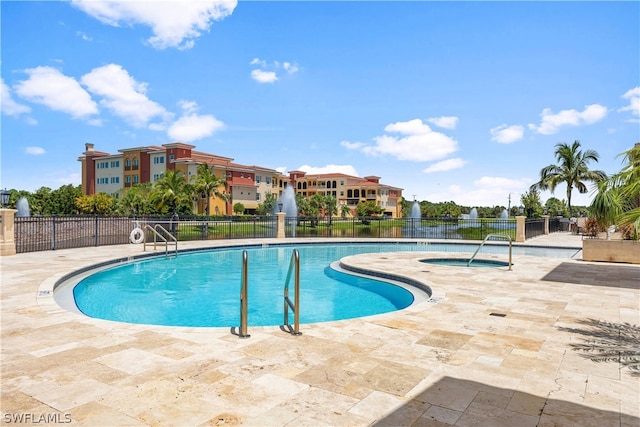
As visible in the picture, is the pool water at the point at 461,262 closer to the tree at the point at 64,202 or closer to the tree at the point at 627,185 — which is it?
the tree at the point at 627,185

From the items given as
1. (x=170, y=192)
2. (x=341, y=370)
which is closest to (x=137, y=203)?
(x=170, y=192)

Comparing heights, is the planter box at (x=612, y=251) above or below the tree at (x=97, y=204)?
below

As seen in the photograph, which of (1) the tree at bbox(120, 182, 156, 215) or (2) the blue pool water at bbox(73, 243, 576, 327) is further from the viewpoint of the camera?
(1) the tree at bbox(120, 182, 156, 215)

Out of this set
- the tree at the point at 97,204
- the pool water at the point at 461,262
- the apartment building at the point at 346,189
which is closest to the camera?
the pool water at the point at 461,262

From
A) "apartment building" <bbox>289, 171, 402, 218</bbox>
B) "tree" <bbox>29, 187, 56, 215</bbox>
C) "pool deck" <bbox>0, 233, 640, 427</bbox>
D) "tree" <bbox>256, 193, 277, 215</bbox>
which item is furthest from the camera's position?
"apartment building" <bbox>289, 171, 402, 218</bbox>

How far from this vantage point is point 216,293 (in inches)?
415

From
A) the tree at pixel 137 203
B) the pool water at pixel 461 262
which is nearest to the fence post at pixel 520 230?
the pool water at pixel 461 262

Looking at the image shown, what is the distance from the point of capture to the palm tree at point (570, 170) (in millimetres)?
33500

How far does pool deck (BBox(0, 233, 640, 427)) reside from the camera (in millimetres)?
3191

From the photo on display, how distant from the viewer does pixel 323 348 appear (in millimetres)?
4836

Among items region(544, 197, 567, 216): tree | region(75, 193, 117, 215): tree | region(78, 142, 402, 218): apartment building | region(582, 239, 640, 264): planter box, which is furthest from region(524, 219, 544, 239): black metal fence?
region(544, 197, 567, 216): tree

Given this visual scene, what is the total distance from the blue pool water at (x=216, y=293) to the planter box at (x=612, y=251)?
337 inches

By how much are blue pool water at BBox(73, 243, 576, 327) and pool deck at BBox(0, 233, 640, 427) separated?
2.09 m

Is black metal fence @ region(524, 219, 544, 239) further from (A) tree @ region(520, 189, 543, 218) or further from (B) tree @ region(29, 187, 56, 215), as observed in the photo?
(B) tree @ region(29, 187, 56, 215)
